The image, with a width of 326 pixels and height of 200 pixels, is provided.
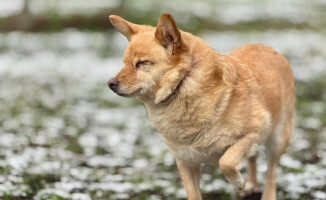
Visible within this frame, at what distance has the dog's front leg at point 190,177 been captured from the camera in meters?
5.25

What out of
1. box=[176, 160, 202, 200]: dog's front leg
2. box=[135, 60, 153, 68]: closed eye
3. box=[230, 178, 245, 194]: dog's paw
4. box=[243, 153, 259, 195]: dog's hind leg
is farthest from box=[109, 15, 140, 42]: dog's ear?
box=[243, 153, 259, 195]: dog's hind leg

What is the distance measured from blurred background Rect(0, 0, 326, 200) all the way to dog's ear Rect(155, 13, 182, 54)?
225cm

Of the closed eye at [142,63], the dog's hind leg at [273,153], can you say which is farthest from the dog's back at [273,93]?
the closed eye at [142,63]

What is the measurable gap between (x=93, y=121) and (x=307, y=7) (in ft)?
50.7

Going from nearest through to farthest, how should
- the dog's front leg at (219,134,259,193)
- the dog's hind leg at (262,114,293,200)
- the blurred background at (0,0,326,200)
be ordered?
A: the dog's front leg at (219,134,259,193), the dog's hind leg at (262,114,293,200), the blurred background at (0,0,326,200)

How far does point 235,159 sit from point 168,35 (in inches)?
47.4

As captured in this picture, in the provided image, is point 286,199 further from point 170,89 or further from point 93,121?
point 93,121

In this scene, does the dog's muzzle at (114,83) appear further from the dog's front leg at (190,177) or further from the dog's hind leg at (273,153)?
the dog's hind leg at (273,153)

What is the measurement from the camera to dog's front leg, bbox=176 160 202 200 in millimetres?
5254

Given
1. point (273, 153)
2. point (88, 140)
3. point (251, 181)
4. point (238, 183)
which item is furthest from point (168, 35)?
point (88, 140)

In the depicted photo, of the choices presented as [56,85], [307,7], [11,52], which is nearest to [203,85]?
[56,85]

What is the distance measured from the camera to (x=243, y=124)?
4.94 metres

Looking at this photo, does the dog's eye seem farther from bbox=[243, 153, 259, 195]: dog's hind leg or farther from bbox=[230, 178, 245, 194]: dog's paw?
bbox=[243, 153, 259, 195]: dog's hind leg

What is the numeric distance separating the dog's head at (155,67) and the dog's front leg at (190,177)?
88cm
